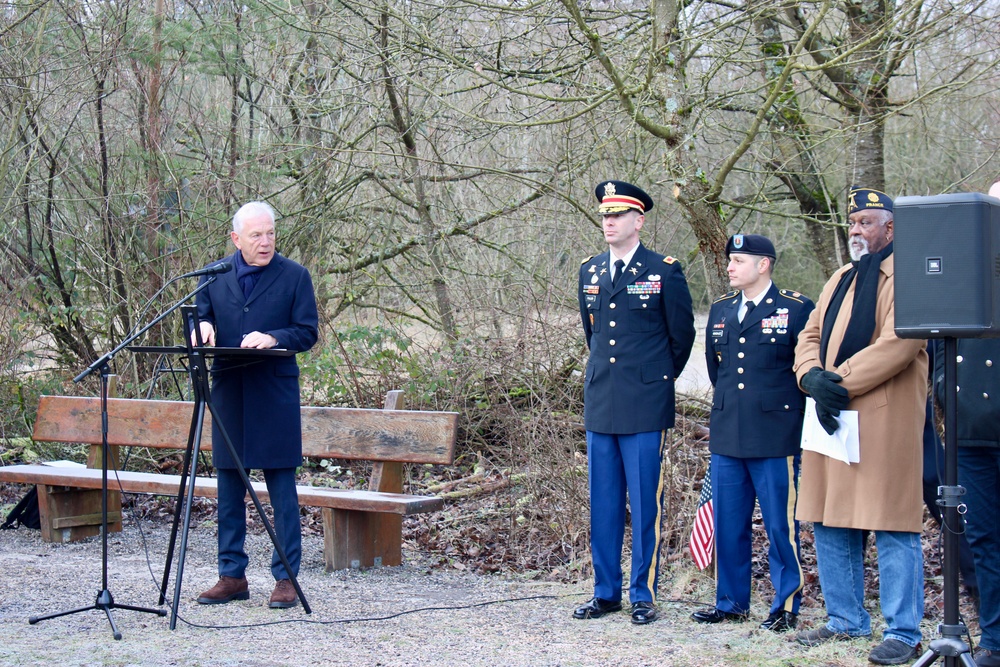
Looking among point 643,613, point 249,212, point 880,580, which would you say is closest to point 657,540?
point 643,613

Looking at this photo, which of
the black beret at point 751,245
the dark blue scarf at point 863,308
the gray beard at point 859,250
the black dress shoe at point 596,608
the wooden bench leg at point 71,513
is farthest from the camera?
the wooden bench leg at point 71,513

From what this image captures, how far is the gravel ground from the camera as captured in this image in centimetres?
460

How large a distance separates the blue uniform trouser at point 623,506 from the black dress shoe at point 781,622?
0.59 meters

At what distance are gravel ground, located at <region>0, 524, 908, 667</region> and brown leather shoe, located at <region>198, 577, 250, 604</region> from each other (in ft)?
0.19

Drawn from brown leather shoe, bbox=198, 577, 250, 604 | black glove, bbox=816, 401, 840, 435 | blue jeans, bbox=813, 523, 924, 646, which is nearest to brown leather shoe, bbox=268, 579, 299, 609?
brown leather shoe, bbox=198, 577, 250, 604

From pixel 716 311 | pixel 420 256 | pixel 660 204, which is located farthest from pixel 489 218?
pixel 716 311

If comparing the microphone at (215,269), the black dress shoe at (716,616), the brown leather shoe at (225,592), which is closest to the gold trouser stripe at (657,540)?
the black dress shoe at (716,616)

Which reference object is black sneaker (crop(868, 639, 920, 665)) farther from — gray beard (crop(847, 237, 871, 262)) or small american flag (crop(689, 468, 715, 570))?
gray beard (crop(847, 237, 871, 262))

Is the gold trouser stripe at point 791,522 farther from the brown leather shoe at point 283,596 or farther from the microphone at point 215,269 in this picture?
the microphone at point 215,269

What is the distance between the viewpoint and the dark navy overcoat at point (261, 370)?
5445 millimetres

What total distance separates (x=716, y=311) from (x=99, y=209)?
6.70 m

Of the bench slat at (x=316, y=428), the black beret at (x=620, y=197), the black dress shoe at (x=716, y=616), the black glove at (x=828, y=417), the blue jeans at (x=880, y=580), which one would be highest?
the black beret at (x=620, y=197)

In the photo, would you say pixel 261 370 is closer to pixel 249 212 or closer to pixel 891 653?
pixel 249 212

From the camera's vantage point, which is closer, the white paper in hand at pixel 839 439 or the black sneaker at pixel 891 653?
the black sneaker at pixel 891 653
